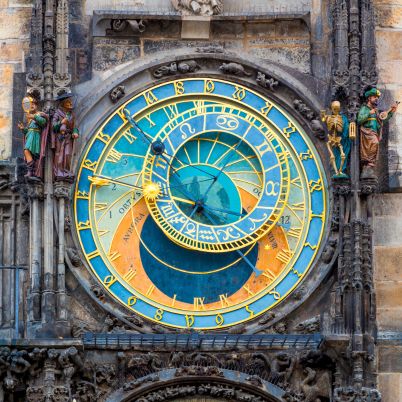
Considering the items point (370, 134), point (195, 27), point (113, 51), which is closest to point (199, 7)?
point (195, 27)

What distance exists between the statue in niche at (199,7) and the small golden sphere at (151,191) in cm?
175

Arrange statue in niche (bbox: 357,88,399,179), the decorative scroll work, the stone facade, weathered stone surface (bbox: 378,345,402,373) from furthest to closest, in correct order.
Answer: the decorative scroll work
statue in niche (bbox: 357,88,399,179)
weathered stone surface (bbox: 378,345,402,373)
the stone facade

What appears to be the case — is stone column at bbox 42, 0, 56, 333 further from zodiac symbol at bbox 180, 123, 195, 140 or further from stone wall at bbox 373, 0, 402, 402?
stone wall at bbox 373, 0, 402, 402

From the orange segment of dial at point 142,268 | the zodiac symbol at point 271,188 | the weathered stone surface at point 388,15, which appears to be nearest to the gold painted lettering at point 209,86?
the zodiac symbol at point 271,188

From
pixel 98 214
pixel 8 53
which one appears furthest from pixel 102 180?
pixel 8 53

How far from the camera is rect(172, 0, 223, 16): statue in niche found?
20.8 meters

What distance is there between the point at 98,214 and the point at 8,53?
73.0 inches

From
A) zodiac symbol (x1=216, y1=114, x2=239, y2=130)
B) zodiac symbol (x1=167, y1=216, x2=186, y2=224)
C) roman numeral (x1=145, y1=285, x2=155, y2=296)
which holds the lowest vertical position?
roman numeral (x1=145, y1=285, x2=155, y2=296)

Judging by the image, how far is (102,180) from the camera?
20.4 metres

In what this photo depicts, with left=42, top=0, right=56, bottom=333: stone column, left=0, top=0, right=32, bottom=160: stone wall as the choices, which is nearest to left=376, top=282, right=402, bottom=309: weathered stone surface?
left=42, top=0, right=56, bottom=333: stone column

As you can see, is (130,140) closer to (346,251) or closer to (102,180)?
(102,180)

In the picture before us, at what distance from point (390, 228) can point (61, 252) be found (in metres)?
3.12

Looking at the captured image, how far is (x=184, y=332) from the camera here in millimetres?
19969

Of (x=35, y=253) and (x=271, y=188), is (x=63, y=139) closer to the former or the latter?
(x=35, y=253)
